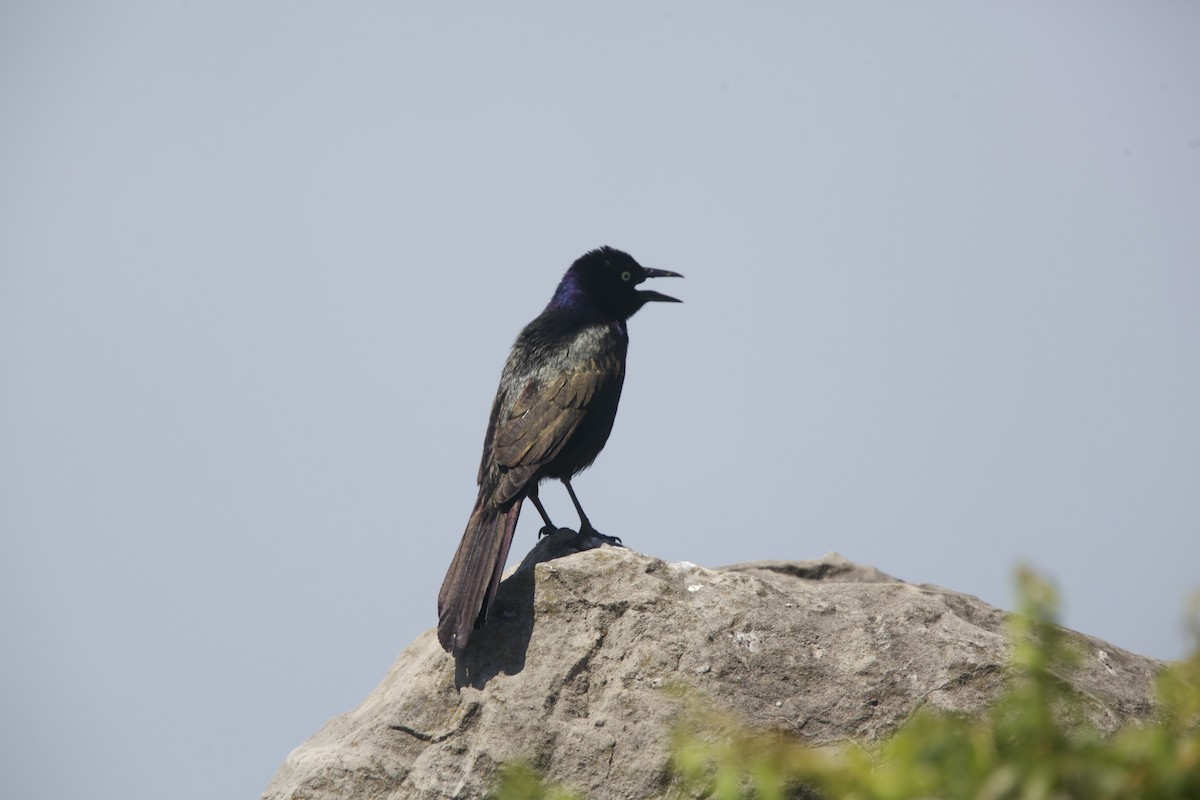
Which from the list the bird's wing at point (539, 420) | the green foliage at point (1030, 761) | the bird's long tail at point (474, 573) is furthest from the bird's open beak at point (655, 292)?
the green foliage at point (1030, 761)

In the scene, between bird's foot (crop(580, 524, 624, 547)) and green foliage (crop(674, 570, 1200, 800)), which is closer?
green foliage (crop(674, 570, 1200, 800))

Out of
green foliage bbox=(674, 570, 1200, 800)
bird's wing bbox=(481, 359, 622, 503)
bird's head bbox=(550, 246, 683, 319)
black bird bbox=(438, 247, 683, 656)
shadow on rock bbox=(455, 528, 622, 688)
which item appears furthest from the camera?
bird's head bbox=(550, 246, 683, 319)

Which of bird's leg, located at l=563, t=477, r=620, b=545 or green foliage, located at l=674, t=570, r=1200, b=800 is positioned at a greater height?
bird's leg, located at l=563, t=477, r=620, b=545

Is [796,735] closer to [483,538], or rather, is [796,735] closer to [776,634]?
[776,634]

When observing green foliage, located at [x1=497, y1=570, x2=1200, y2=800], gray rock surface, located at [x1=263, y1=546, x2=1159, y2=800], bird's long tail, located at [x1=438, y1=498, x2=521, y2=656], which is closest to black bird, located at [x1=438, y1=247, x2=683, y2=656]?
bird's long tail, located at [x1=438, y1=498, x2=521, y2=656]

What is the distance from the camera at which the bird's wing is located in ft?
26.1

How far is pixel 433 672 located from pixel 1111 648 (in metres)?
3.79

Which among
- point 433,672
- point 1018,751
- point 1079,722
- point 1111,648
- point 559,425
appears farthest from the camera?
point 559,425

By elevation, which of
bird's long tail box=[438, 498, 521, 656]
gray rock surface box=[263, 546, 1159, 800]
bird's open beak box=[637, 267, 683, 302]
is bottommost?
gray rock surface box=[263, 546, 1159, 800]

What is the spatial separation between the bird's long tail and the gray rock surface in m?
0.14

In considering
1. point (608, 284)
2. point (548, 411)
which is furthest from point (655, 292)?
point (548, 411)

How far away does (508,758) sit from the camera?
19.9 ft

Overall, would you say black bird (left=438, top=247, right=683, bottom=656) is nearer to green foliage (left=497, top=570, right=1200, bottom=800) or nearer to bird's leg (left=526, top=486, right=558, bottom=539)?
bird's leg (left=526, top=486, right=558, bottom=539)

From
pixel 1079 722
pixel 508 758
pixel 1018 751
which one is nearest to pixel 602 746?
pixel 508 758
